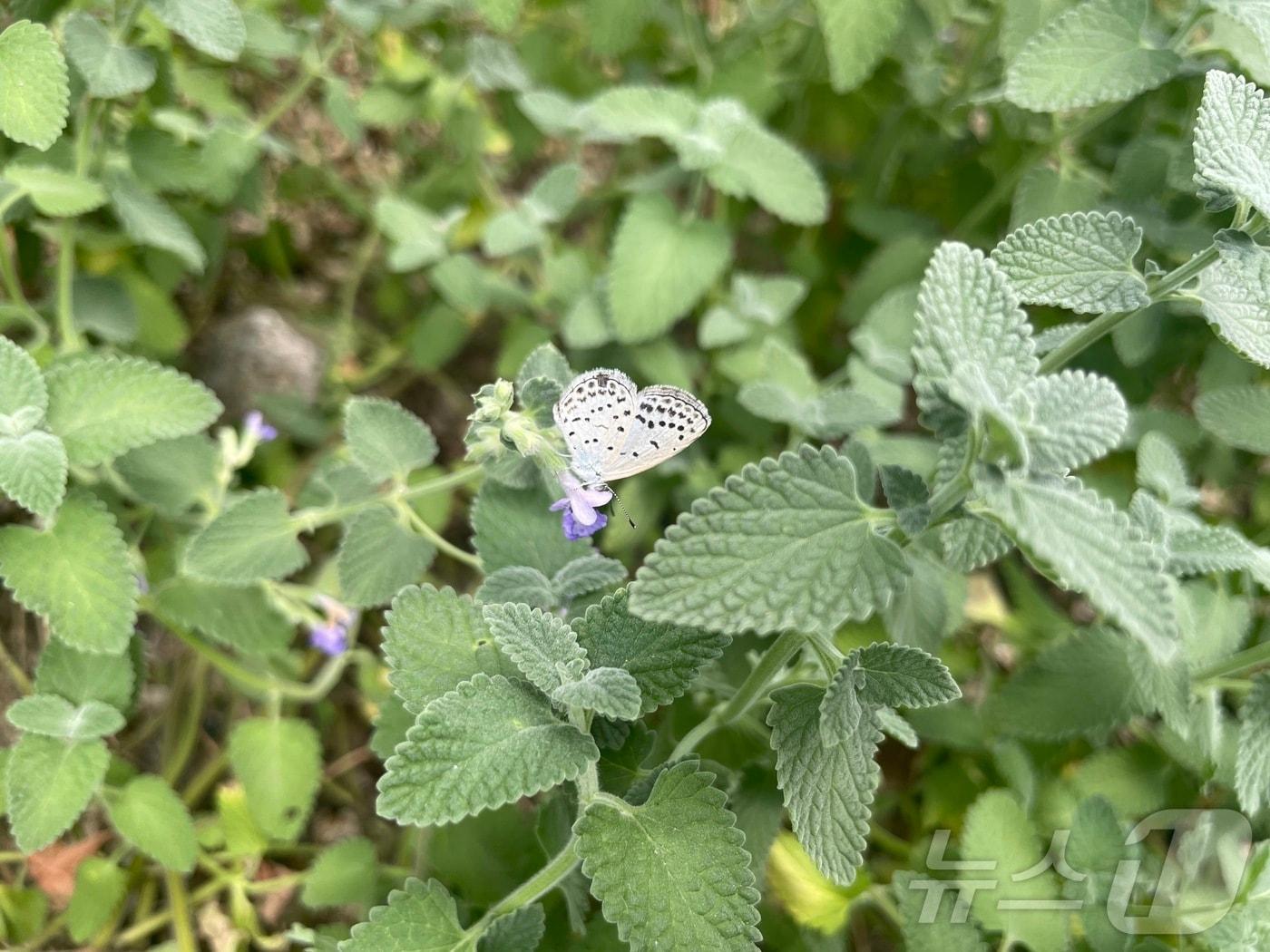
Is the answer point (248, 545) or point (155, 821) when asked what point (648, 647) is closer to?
point (248, 545)

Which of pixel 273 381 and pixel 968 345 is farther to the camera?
pixel 273 381

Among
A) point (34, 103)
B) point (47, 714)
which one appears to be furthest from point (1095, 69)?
point (47, 714)

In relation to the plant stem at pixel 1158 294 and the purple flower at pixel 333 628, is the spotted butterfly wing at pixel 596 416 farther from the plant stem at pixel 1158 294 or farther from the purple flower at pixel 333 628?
the purple flower at pixel 333 628

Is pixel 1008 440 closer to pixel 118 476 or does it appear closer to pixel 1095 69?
pixel 1095 69

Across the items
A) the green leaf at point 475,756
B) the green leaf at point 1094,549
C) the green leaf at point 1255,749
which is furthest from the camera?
the green leaf at point 1255,749

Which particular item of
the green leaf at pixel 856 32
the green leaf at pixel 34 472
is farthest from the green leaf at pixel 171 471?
the green leaf at pixel 856 32

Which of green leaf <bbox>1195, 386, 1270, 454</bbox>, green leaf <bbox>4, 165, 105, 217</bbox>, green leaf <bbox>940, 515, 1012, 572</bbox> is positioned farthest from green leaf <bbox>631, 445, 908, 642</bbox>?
green leaf <bbox>4, 165, 105, 217</bbox>
